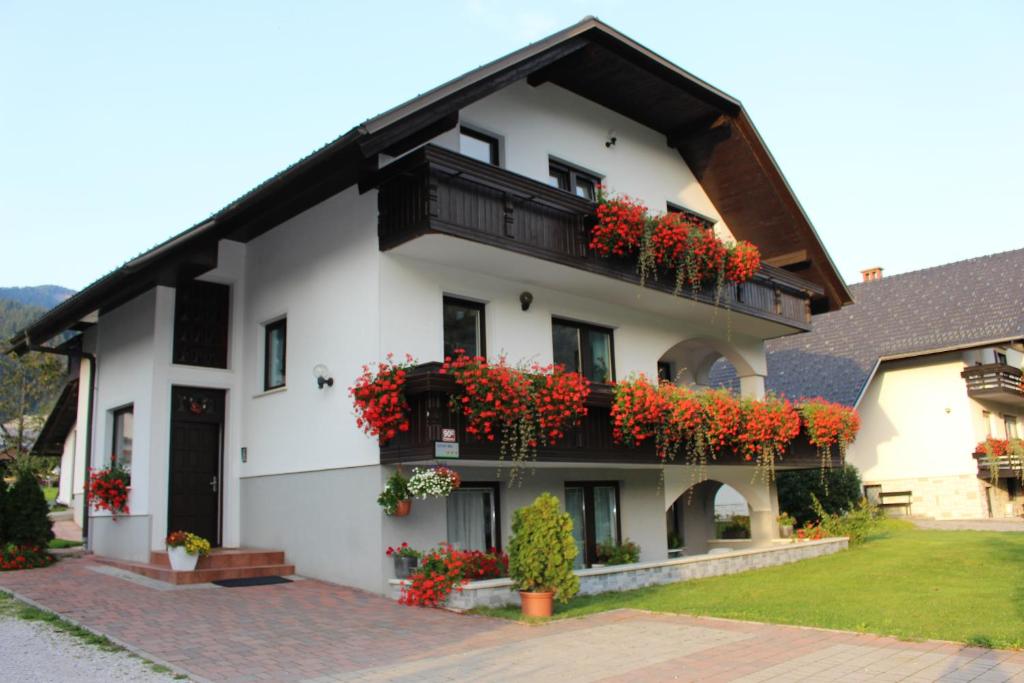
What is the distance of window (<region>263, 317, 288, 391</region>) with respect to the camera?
1399 cm

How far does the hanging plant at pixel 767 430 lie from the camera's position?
15.3 meters

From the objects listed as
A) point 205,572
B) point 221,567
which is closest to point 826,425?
point 221,567

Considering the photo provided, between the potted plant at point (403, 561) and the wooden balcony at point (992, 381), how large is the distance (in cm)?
2253

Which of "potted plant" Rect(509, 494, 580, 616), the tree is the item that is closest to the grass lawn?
"potted plant" Rect(509, 494, 580, 616)

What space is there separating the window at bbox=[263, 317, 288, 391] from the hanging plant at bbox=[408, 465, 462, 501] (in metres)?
3.69

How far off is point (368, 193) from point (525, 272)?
2642 mm

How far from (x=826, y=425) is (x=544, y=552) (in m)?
9.10

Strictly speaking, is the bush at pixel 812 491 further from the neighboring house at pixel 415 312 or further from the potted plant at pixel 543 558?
the potted plant at pixel 543 558

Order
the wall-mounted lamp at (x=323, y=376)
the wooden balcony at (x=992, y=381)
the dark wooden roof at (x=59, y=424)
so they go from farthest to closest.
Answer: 1. the wooden balcony at (x=992, y=381)
2. the dark wooden roof at (x=59, y=424)
3. the wall-mounted lamp at (x=323, y=376)

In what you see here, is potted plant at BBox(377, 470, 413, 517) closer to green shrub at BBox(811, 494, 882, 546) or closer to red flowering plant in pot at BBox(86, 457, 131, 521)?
red flowering plant in pot at BBox(86, 457, 131, 521)

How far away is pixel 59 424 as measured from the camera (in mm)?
23234

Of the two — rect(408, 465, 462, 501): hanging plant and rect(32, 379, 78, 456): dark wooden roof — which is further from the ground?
rect(32, 379, 78, 456): dark wooden roof

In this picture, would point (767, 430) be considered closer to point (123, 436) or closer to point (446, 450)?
point (446, 450)

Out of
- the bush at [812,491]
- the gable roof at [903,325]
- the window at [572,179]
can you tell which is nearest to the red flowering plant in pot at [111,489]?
the window at [572,179]
